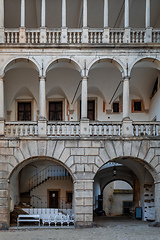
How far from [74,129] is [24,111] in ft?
14.8

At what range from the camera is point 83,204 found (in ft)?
39.9

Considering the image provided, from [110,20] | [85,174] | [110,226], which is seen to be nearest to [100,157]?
[85,174]

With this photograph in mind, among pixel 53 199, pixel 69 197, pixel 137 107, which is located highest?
pixel 137 107

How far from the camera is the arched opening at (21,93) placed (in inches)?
604

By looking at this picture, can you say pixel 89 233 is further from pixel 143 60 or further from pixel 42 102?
pixel 143 60

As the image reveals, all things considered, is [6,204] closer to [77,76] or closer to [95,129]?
[95,129]

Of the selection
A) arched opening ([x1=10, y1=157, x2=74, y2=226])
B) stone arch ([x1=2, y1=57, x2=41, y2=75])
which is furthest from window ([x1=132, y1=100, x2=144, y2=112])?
stone arch ([x1=2, y1=57, x2=41, y2=75])

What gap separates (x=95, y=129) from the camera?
12562mm

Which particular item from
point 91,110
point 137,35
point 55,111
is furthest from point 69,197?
point 137,35

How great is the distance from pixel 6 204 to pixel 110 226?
14.1ft

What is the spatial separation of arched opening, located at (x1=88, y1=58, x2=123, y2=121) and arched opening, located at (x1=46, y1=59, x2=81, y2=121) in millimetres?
795

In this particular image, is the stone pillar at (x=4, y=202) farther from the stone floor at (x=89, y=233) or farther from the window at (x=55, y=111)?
the window at (x=55, y=111)

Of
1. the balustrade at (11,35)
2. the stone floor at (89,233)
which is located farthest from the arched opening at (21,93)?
the stone floor at (89,233)

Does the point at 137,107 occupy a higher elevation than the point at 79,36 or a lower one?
lower
